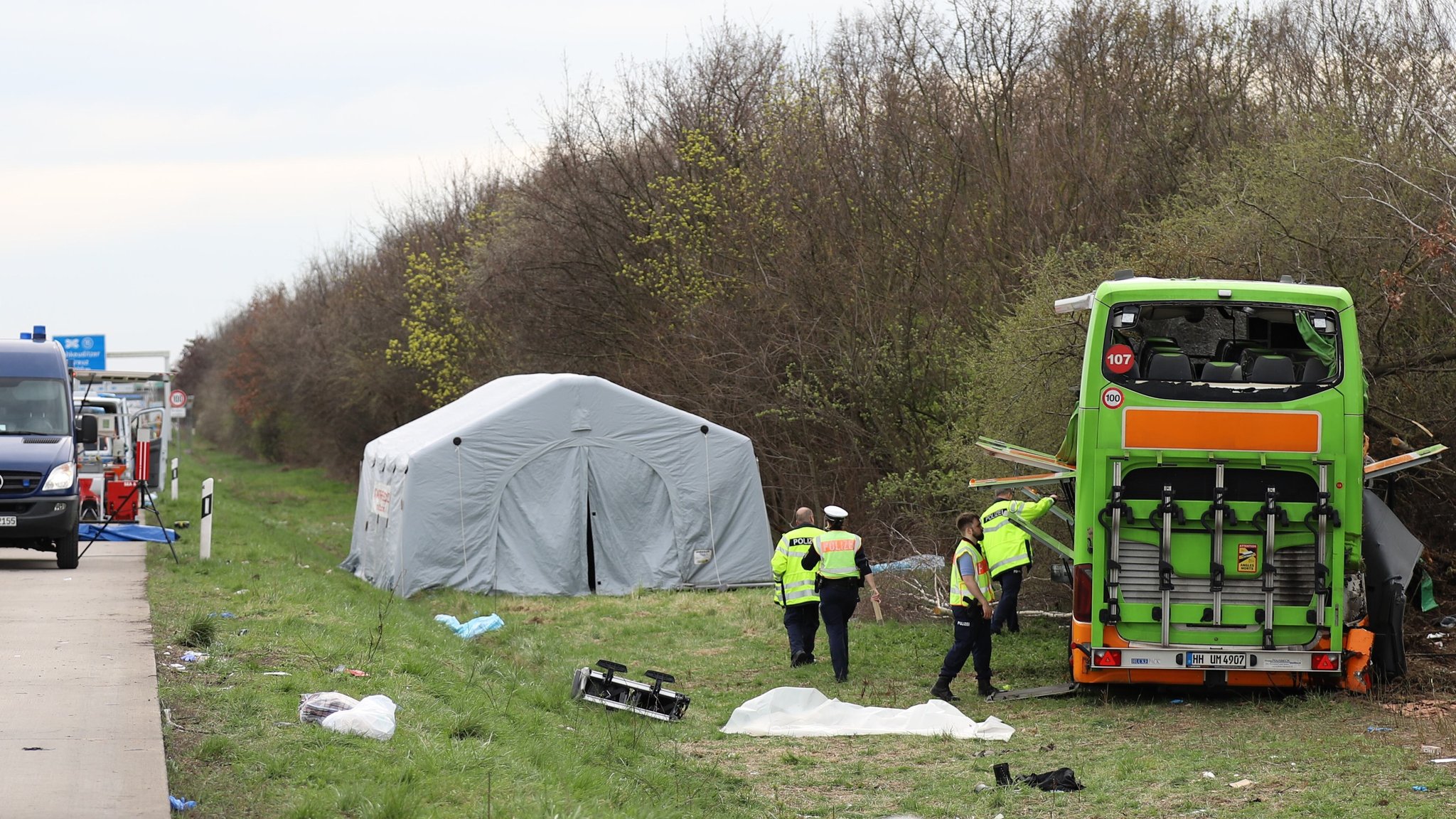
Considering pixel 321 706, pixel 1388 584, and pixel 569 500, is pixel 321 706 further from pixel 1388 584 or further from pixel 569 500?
pixel 569 500

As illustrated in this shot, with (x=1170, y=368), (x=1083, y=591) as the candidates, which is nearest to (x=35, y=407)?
(x=1083, y=591)

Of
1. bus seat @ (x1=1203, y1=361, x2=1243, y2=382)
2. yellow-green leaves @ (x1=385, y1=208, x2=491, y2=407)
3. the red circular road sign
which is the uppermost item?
yellow-green leaves @ (x1=385, y1=208, x2=491, y2=407)

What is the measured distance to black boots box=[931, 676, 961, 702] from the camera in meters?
11.7

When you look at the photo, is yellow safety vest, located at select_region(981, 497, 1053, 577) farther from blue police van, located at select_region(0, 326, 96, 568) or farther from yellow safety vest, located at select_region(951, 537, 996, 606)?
blue police van, located at select_region(0, 326, 96, 568)

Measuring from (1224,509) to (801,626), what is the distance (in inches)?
173

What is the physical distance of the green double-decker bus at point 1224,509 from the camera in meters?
10.6

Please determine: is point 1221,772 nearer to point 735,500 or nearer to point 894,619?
point 894,619

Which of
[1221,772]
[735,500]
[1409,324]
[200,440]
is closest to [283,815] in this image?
[1221,772]

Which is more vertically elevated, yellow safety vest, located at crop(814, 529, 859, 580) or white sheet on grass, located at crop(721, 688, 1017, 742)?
yellow safety vest, located at crop(814, 529, 859, 580)

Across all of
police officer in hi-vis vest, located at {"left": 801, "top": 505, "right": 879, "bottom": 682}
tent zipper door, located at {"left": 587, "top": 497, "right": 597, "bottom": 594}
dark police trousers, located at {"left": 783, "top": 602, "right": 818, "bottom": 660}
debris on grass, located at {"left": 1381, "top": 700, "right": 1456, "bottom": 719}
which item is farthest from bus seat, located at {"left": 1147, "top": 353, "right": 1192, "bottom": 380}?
tent zipper door, located at {"left": 587, "top": 497, "right": 597, "bottom": 594}

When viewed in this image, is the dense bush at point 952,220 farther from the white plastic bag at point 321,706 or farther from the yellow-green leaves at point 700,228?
the white plastic bag at point 321,706

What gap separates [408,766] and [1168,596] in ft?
19.7

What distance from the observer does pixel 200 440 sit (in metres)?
101

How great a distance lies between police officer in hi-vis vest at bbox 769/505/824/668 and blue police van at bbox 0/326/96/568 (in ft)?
29.6
